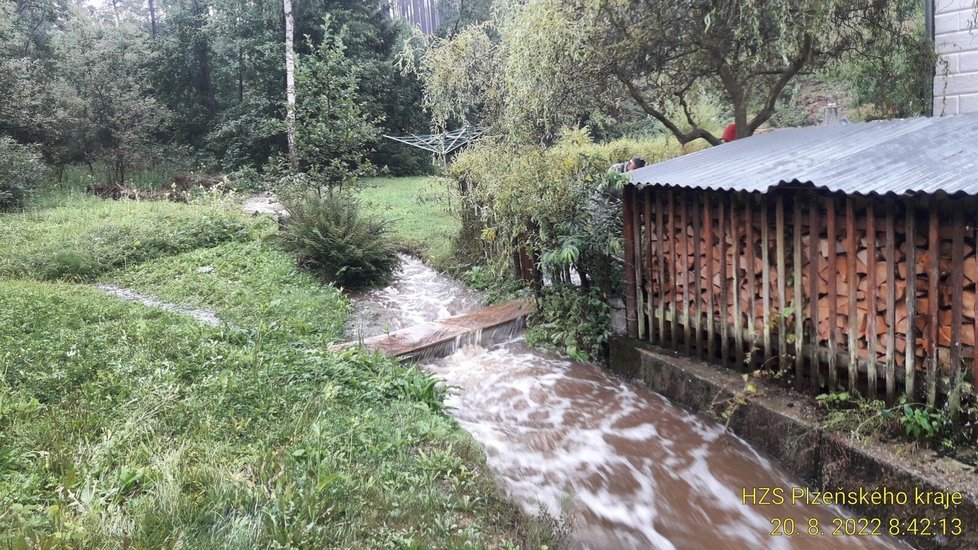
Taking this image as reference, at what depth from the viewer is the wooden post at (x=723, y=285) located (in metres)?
5.05

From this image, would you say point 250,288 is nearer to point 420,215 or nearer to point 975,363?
point 420,215

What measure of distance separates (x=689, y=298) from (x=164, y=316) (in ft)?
17.7

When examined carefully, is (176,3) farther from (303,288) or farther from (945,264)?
(945,264)

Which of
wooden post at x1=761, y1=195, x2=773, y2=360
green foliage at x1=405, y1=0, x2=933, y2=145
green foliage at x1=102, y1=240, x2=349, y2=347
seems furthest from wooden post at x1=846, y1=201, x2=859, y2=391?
green foliage at x1=102, y1=240, x2=349, y2=347

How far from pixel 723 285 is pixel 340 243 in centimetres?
573

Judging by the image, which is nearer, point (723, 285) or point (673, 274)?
point (723, 285)

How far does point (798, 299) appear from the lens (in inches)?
177

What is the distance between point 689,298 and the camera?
18.1 ft

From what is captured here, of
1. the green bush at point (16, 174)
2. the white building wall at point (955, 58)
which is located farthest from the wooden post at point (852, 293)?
the green bush at point (16, 174)

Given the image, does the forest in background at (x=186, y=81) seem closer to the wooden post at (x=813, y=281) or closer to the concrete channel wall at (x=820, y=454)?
the concrete channel wall at (x=820, y=454)

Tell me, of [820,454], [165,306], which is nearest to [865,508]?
[820,454]

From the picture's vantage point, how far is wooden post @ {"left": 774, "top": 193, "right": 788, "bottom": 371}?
454cm

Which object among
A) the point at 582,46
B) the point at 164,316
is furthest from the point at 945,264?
the point at 164,316

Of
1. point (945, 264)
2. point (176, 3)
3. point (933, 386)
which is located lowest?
point (933, 386)
